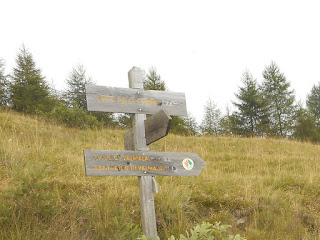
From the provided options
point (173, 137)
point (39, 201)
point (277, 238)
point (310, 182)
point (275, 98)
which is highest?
point (275, 98)

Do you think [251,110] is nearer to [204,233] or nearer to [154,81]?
[154,81]

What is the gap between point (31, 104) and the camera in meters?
20.6

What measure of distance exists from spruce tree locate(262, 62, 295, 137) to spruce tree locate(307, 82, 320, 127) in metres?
13.1

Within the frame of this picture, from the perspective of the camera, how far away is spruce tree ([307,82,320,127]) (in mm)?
37062

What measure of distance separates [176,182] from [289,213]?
183cm

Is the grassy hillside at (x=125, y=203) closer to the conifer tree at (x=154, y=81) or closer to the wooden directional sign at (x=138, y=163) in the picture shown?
the wooden directional sign at (x=138, y=163)

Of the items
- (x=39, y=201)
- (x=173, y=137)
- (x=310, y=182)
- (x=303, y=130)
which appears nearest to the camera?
(x=39, y=201)

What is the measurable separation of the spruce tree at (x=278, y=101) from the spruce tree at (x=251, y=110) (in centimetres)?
76

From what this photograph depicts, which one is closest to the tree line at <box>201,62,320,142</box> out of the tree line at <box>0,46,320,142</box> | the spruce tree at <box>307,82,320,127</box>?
the tree line at <box>0,46,320,142</box>

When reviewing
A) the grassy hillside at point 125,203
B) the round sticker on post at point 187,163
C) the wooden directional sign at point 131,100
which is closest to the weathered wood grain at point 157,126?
the wooden directional sign at point 131,100


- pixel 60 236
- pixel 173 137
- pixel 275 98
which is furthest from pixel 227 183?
pixel 275 98

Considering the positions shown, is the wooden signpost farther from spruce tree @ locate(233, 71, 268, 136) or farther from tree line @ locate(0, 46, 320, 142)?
spruce tree @ locate(233, 71, 268, 136)

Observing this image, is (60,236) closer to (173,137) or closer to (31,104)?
(173,137)

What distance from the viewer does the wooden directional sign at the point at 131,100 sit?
10.4 ft
